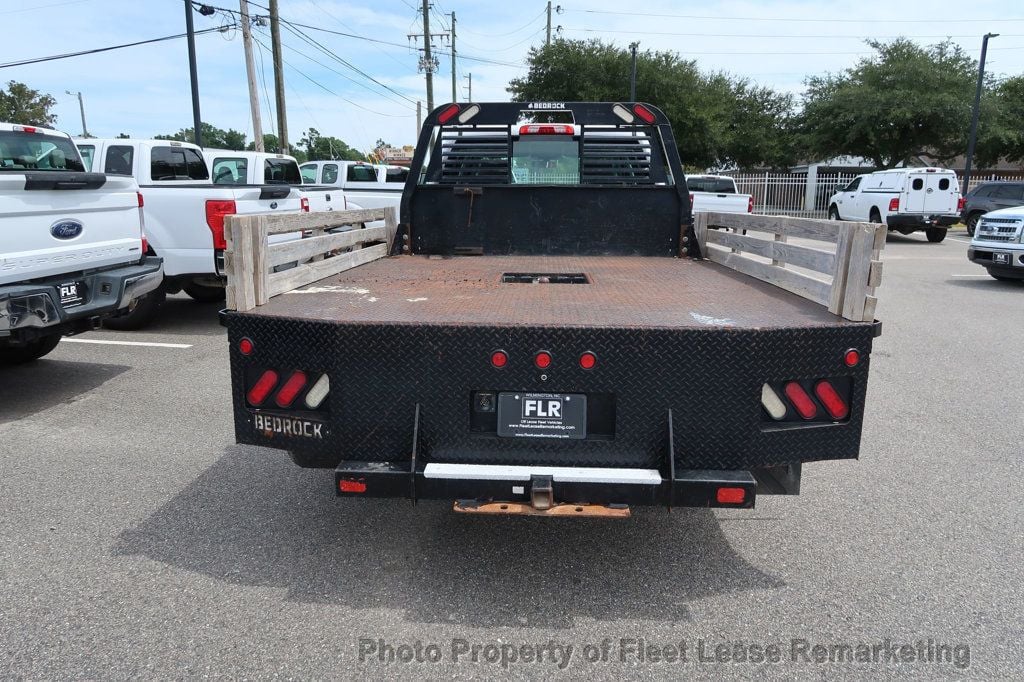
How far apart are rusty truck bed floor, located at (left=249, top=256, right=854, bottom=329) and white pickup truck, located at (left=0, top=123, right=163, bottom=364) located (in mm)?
2492

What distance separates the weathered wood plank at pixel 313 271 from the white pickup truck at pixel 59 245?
7.87 ft

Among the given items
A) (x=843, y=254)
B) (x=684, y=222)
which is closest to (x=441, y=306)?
(x=843, y=254)

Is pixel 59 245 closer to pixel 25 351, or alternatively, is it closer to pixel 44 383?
pixel 44 383

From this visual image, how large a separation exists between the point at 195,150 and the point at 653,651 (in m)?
9.71

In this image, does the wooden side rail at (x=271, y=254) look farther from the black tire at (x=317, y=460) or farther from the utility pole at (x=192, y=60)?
the utility pole at (x=192, y=60)

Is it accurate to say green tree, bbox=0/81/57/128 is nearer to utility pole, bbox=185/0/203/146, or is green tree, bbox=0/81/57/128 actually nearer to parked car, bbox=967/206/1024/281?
utility pole, bbox=185/0/203/146

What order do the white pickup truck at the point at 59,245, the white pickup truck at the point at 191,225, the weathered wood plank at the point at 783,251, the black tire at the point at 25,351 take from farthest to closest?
the white pickup truck at the point at 191,225
the black tire at the point at 25,351
the white pickup truck at the point at 59,245
the weathered wood plank at the point at 783,251

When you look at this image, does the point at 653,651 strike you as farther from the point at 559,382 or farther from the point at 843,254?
the point at 843,254

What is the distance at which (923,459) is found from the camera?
4.63 m

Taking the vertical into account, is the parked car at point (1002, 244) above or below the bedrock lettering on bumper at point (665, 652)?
above

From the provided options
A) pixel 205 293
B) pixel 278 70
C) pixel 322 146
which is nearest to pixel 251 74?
pixel 278 70

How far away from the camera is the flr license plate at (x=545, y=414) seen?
2.83m

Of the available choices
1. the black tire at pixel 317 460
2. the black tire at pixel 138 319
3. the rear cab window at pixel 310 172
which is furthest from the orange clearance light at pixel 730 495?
the rear cab window at pixel 310 172

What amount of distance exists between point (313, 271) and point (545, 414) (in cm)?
166
